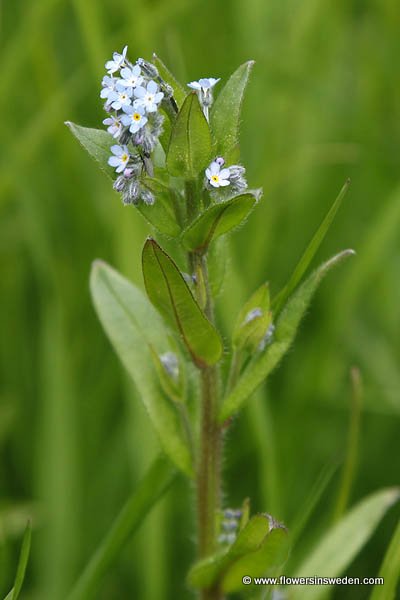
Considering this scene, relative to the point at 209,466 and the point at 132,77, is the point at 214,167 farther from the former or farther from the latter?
the point at 209,466


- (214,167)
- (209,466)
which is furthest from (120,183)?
(209,466)

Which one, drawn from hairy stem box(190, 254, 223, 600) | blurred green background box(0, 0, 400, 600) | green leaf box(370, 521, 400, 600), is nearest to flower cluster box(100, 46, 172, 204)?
hairy stem box(190, 254, 223, 600)

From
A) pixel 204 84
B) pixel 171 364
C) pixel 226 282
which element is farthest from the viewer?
pixel 226 282

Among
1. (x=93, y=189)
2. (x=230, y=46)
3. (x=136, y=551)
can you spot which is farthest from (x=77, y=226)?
(x=136, y=551)

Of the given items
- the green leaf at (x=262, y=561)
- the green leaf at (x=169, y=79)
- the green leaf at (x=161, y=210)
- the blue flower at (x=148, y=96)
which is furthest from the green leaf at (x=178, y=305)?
the green leaf at (x=262, y=561)

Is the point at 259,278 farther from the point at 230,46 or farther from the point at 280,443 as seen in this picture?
the point at 230,46
